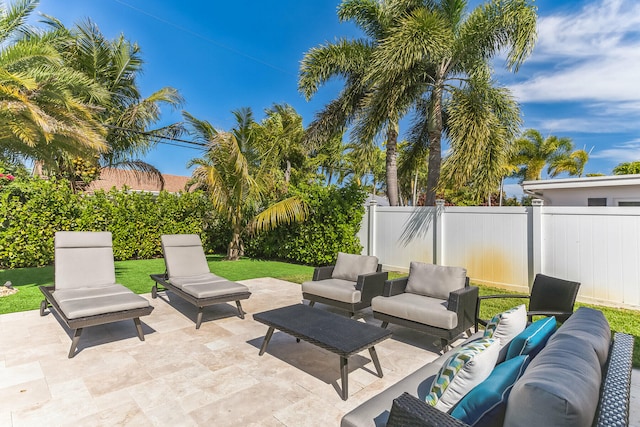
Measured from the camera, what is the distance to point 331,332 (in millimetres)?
3465

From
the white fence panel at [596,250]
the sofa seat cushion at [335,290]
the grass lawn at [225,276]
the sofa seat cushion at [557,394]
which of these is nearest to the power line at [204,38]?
the grass lawn at [225,276]

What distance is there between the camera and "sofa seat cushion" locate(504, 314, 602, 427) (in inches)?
49.0

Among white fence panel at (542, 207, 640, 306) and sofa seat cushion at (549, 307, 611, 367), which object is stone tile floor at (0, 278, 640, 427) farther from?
white fence panel at (542, 207, 640, 306)

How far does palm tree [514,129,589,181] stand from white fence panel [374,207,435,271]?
1859 centimetres

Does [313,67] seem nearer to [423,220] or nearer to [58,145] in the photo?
[423,220]

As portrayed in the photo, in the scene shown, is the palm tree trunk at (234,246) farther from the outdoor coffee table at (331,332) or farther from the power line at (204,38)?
the power line at (204,38)

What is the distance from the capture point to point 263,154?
39.9 ft

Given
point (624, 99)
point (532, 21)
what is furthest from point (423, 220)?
point (624, 99)

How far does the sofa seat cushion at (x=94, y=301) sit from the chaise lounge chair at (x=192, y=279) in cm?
79

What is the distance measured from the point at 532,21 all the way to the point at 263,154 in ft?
28.6

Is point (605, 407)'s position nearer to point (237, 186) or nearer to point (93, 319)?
point (93, 319)

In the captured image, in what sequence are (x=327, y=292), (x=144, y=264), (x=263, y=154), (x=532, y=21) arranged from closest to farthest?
1. (x=327, y=292)
2. (x=532, y=21)
3. (x=144, y=264)
4. (x=263, y=154)

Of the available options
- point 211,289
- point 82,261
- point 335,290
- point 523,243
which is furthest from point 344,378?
point 523,243

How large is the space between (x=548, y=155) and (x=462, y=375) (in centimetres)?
2818
